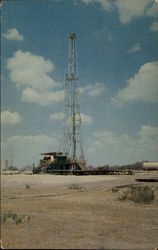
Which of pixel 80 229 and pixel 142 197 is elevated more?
pixel 80 229

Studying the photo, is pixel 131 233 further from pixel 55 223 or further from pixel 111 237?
pixel 55 223

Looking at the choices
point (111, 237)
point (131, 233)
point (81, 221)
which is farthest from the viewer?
point (81, 221)

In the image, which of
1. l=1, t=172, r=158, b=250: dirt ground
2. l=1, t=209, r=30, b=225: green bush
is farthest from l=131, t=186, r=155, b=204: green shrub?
l=1, t=209, r=30, b=225: green bush

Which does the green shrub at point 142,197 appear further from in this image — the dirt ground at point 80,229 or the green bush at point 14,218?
the green bush at point 14,218

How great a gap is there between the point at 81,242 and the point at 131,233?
1.64 m

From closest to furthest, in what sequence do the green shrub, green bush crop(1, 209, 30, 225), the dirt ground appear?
the dirt ground
green bush crop(1, 209, 30, 225)
the green shrub

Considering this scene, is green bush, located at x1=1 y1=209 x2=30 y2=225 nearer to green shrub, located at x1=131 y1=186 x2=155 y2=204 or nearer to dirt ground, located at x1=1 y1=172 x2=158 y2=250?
dirt ground, located at x1=1 y1=172 x2=158 y2=250

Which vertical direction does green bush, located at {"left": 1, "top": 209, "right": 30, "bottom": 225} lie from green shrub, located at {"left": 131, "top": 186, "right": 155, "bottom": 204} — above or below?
above

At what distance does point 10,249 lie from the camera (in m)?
5.11

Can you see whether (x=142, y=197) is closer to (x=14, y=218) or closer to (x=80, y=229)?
(x=80, y=229)

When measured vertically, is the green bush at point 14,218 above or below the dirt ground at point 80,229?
above

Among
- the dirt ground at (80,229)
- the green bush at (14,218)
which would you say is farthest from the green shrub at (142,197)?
the green bush at (14,218)

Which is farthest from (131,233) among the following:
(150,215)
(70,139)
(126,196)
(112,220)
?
(70,139)

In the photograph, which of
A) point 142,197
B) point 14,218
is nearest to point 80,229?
point 14,218
